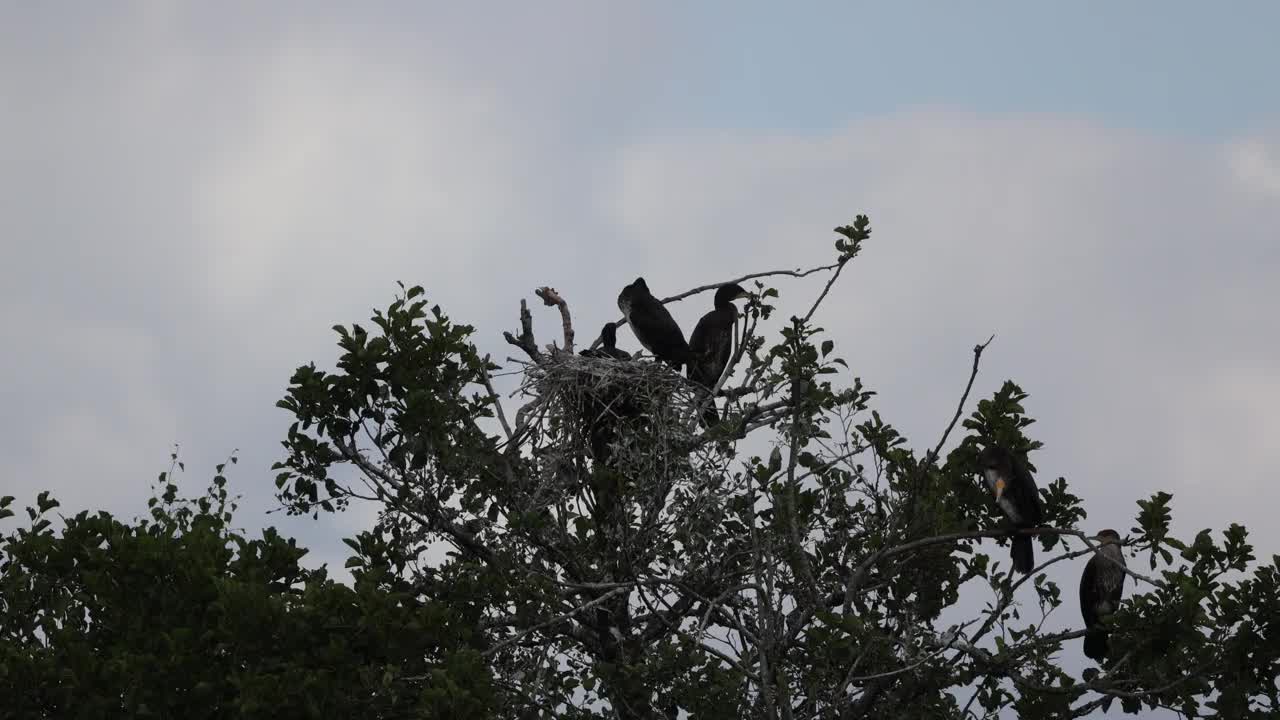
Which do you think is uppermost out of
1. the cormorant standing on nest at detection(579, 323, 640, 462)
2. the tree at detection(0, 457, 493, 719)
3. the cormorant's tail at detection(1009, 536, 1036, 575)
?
the cormorant standing on nest at detection(579, 323, 640, 462)

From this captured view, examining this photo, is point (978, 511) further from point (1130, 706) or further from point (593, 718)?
point (593, 718)

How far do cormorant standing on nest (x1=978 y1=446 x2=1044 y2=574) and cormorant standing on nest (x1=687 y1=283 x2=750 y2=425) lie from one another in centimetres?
294

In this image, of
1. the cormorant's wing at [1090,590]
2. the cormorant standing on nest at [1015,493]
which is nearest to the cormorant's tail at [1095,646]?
the cormorant's wing at [1090,590]

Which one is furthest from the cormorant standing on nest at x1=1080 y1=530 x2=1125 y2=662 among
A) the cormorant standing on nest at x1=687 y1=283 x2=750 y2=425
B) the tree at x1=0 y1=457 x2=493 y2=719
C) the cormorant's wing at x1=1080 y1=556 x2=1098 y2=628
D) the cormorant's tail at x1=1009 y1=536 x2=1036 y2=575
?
the tree at x1=0 y1=457 x2=493 y2=719

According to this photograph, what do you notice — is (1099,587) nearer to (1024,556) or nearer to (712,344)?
(1024,556)

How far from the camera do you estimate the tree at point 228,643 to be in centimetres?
692

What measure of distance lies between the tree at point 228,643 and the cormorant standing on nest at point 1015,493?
10.9ft

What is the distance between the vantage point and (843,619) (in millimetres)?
7121

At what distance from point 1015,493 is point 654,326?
13.2 ft

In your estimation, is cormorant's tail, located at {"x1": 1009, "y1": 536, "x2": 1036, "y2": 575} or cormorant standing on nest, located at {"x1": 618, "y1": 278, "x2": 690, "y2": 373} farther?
cormorant standing on nest, located at {"x1": 618, "y1": 278, "x2": 690, "y2": 373}

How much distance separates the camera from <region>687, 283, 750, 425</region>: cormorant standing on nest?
1141 cm

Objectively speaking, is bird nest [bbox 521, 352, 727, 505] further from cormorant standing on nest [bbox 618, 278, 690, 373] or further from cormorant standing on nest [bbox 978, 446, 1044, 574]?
cormorant standing on nest [bbox 978, 446, 1044, 574]

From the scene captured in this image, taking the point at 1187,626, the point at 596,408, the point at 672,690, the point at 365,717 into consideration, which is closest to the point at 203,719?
the point at 365,717

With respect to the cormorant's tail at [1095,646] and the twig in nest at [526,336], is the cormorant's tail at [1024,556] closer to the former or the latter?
the cormorant's tail at [1095,646]
